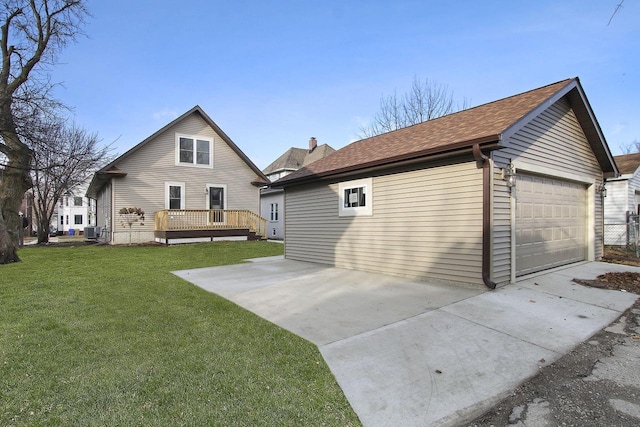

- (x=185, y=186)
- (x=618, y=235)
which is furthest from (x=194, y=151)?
(x=618, y=235)

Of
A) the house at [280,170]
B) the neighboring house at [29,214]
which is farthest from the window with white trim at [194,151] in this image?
the neighboring house at [29,214]

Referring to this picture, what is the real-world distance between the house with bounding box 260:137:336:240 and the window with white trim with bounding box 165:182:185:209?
6583 mm

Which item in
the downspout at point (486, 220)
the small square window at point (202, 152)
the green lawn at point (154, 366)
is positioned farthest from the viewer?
the small square window at point (202, 152)

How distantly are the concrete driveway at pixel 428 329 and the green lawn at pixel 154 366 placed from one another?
379mm

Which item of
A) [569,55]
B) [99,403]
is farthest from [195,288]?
[569,55]

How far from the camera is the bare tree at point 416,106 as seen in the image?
22.4 metres

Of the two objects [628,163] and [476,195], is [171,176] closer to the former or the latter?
[476,195]

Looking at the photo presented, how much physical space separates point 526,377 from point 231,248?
41.0ft

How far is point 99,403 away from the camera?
97.7 inches

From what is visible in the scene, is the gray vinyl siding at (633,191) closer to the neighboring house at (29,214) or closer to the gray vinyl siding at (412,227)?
the gray vinyl siding at (412,227)

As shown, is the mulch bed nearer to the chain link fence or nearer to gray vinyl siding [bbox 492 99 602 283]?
gray vinyl siding [bbox 492 99 602 283]

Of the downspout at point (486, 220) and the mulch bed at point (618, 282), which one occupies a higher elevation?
the downspout at point (486, 220)

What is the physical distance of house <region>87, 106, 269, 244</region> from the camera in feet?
52.4

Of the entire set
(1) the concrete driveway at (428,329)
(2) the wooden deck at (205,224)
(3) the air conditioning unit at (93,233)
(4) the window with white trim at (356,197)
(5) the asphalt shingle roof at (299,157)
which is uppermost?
(5) the asphalt shingle roof at (299,157)
